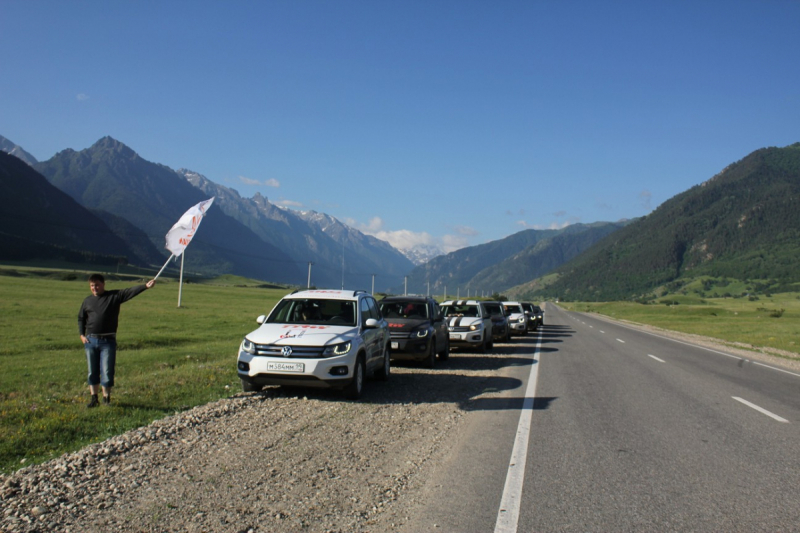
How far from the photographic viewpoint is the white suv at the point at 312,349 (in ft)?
30.5

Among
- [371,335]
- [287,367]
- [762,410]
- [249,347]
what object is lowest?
[762,410]

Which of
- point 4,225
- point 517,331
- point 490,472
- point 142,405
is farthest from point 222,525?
point 4,225

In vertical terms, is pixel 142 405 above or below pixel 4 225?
below

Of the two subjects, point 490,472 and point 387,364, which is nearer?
point 490,472

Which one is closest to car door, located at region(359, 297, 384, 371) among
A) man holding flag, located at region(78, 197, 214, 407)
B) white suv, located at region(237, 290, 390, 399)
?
white suv, located at region(237, 290, 390, 399)

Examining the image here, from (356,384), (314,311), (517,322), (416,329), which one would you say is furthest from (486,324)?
(356,384)

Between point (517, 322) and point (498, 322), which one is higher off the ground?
point (498, 322)

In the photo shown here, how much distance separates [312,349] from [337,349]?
1.33ft

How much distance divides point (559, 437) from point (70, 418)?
6342 mm

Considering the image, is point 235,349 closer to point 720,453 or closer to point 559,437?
point 559,437

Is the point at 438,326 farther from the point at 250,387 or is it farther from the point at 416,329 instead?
the point at 250,387

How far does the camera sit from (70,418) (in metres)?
7.74

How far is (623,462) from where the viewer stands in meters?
6.28

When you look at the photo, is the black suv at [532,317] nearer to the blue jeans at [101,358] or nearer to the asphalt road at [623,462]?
the asphalt road at [623,462]
